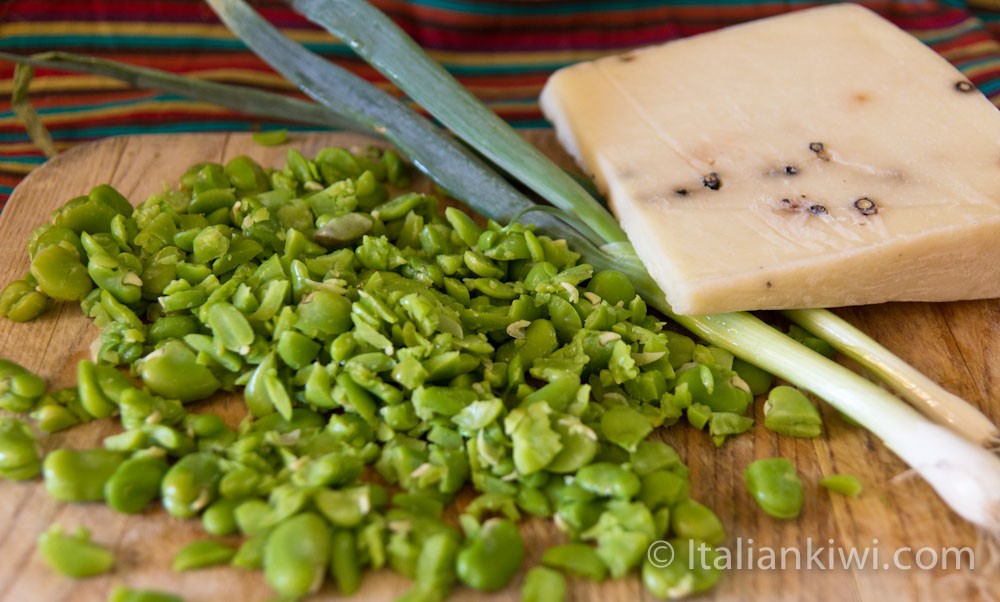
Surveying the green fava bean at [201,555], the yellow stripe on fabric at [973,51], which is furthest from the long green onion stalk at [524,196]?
the yellow stripe on fabric at [973,51]

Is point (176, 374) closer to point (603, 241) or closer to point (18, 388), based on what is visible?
point (18, 388)

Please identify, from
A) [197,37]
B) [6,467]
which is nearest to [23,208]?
[6,467]

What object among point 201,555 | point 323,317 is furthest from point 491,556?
point 323,317

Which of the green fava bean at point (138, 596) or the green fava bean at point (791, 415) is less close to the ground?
the green fava bean at point (138, 596)

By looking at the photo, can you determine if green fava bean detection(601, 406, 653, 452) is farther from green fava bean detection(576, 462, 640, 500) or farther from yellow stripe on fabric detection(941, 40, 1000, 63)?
yellow stripe on fabric detection(941, 40, 1000, 63)

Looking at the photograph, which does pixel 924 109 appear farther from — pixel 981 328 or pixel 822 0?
pixel 822 0

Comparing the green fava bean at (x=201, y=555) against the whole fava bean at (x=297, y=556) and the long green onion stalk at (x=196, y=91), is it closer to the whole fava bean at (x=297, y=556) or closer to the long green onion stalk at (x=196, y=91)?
the whole fava bean at (x=297, y=556)
